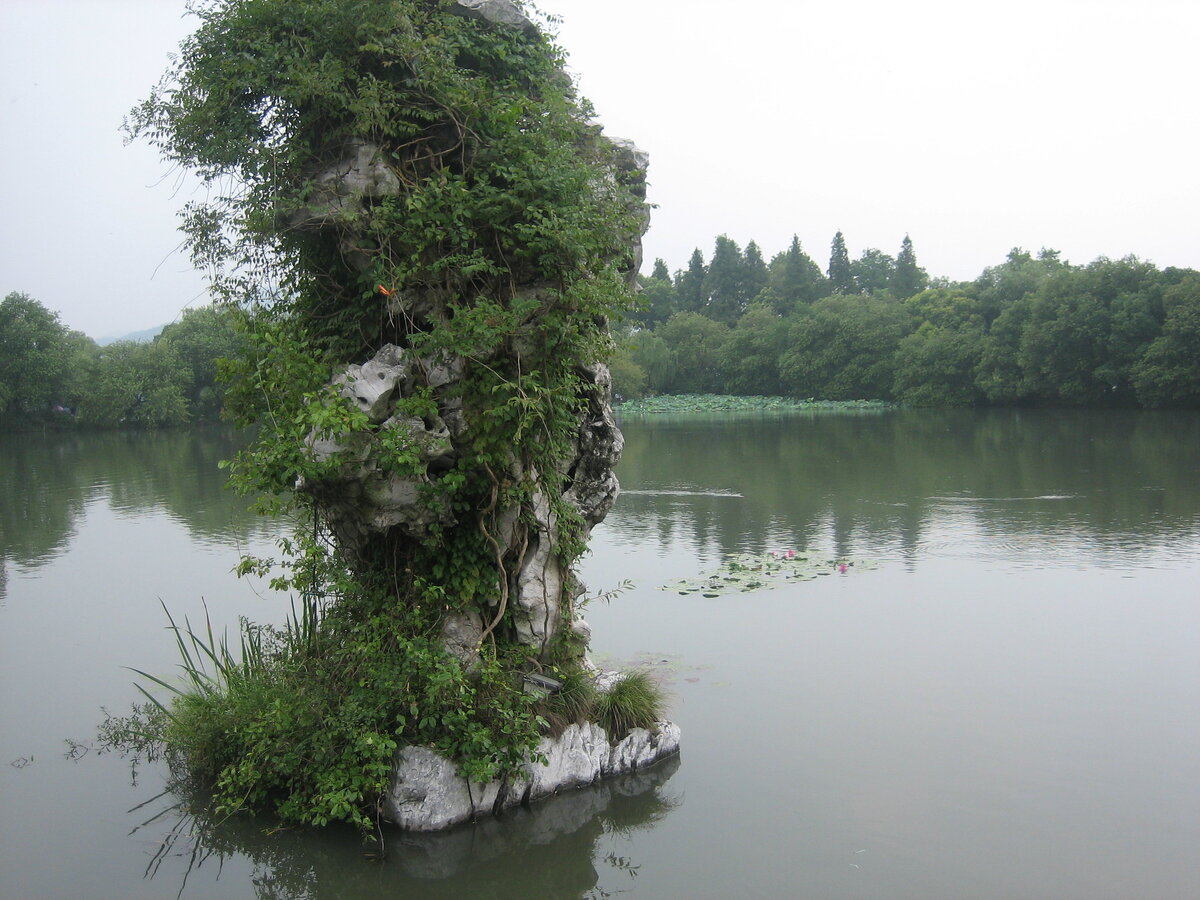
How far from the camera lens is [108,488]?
24.1 metres

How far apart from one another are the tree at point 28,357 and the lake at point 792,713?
34.0 meters

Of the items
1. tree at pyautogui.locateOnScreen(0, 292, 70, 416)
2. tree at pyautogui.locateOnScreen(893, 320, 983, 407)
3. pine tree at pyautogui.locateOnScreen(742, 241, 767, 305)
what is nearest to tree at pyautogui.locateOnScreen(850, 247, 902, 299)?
pine tree at pyautogui.locateOnScreen(742, 241, 767, 305)

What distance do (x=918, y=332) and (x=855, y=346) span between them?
4.13 m

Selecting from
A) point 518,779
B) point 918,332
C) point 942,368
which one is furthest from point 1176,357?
point 518,779

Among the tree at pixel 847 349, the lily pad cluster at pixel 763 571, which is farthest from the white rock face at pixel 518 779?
the tree at pixel 847 349

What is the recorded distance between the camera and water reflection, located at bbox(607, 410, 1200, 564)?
15203mm

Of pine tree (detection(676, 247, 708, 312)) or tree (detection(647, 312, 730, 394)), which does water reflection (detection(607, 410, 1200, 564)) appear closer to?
tree (detection(647, 312, 730, 394))

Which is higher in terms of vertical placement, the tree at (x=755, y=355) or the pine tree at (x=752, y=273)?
the pine tree at (x=752, y=273)

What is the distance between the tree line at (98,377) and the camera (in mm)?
48156

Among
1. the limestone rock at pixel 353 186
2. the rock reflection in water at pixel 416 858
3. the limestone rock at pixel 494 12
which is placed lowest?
the rock reflection in water at pixel 416 858

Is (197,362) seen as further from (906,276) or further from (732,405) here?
(906,276)

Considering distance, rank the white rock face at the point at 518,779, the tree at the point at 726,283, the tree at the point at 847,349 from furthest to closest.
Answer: the tree at the point at 726,283 → the tree at the point at 847,349 → the white rock face at the point at 518,779

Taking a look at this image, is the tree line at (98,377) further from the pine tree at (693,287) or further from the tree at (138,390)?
the pine tree at (693,287)

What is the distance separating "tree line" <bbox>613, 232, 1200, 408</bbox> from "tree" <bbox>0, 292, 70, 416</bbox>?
30267 mm
